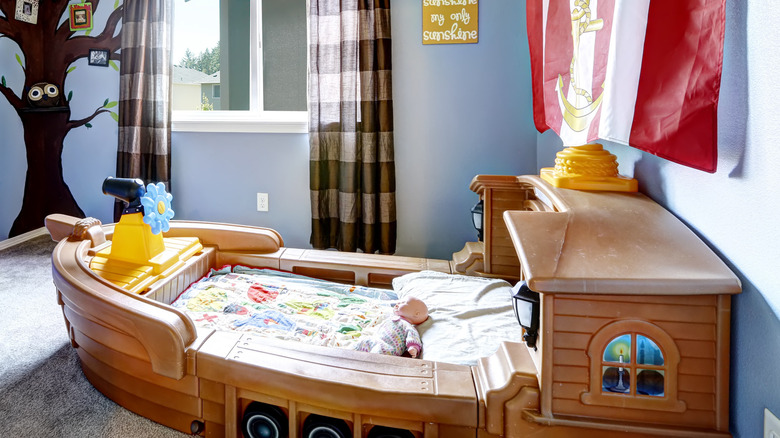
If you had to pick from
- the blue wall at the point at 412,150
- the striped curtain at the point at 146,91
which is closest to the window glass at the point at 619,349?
the blue wall at the point at 412,150

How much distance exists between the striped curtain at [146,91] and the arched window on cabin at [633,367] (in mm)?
2493

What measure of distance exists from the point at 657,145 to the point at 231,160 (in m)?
2.29

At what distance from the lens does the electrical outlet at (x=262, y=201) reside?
2652mm

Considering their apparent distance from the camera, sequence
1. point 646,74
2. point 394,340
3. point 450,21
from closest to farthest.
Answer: point 646,74 < point 394,340 < point 450,21

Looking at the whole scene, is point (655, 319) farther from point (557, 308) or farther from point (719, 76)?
point (719, 76)

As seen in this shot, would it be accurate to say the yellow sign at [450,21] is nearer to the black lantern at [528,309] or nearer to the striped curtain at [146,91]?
the striped curtain at [146,91]

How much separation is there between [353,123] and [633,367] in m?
1.85

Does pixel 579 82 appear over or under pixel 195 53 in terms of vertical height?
under

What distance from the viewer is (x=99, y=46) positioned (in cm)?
277

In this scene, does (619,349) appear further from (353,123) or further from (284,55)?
(284,55)

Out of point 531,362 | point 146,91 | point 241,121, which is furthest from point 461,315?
point 146,91

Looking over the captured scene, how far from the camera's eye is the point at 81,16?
2.78 metres

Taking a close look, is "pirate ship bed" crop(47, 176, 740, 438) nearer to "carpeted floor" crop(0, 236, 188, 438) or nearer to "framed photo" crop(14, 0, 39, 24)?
"carpeted floor" crop(0, 236, 188, 438)

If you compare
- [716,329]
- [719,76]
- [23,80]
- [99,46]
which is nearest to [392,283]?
[716,329]
